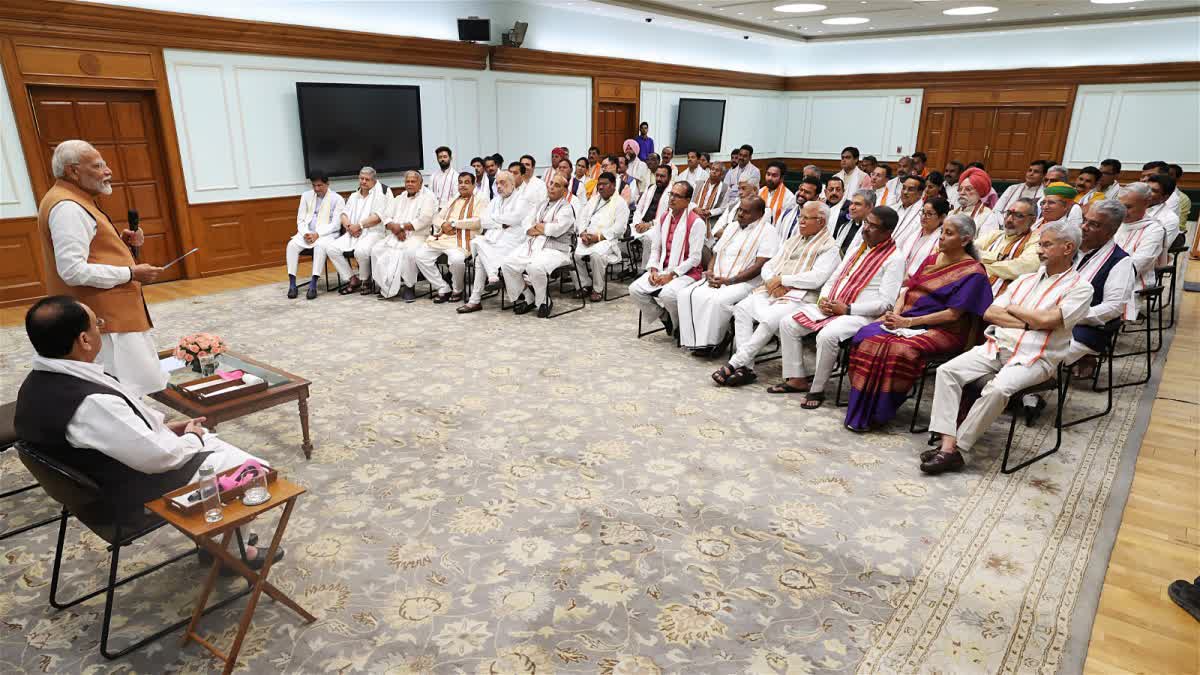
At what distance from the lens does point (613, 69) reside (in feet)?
37.2

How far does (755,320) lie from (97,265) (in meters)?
3.82

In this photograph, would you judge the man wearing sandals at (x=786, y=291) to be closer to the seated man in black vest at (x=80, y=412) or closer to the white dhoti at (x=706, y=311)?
the white dhoti at (x=706, y=311)

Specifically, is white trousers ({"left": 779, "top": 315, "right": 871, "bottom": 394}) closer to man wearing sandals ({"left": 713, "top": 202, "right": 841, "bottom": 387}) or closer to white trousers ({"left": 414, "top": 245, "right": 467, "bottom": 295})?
man wearing sandals ({"left": 713, "top": 202, "right": 841, "bottom": 387})

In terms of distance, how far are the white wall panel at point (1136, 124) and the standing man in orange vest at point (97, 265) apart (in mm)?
14275

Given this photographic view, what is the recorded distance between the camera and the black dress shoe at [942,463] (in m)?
3.40

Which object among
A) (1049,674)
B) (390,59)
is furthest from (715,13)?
(1049,674)

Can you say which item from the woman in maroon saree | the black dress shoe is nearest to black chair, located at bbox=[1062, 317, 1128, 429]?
the woman in maroon saree

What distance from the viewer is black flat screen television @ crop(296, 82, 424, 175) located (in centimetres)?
799

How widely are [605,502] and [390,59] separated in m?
7.36

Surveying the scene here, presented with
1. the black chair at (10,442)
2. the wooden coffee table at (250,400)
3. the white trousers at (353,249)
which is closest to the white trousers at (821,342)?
the wooden coffee table at (250,400)

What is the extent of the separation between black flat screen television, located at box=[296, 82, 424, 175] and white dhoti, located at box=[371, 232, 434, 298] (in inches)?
84.6

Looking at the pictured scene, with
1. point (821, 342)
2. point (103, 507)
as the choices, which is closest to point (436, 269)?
point (821, 342)

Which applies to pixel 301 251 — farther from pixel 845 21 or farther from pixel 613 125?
pixel 845 21

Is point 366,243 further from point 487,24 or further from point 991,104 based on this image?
point 991,104
